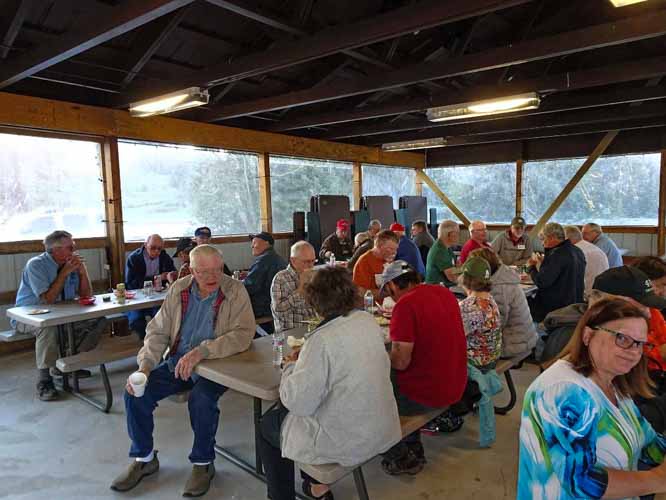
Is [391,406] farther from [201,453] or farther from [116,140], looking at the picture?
[116,140]

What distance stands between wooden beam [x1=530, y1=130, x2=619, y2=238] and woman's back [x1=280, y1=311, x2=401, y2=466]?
8.52 meters

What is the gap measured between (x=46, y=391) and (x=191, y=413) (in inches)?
80.8

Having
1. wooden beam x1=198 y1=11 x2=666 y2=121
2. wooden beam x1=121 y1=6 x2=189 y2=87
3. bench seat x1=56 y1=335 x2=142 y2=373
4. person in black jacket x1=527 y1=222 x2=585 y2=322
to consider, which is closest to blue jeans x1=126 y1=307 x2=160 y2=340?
bench seat x1=56 y1=335 x2=142 y2=373

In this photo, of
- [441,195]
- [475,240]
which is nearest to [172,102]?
[475,240]

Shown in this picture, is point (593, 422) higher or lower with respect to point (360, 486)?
higher

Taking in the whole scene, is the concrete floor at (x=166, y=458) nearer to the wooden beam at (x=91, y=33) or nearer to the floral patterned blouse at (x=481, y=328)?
the floral patterned blouse at (x=481, y=328)

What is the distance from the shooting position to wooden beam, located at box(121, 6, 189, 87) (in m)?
4.55

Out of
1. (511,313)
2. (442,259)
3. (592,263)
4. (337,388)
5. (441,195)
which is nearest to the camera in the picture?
(337,388)

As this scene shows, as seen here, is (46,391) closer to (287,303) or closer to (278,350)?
(287,303)

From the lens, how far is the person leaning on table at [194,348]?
8.40 ft

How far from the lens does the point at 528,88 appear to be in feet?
17.1


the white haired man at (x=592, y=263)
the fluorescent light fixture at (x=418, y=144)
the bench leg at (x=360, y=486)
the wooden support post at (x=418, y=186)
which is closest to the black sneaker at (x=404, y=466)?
the bench leg at (x=360, y=486)

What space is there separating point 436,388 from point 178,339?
5.02 feet

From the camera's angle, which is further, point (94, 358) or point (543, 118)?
point (543, 118)
